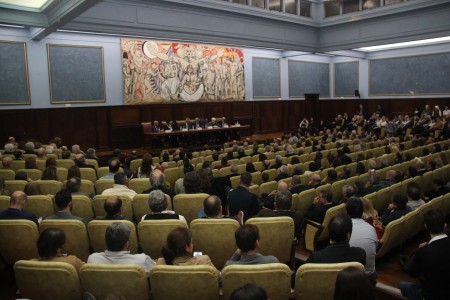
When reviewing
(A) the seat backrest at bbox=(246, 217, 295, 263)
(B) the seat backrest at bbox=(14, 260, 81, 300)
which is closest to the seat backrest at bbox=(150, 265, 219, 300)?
(B) the seat backrest at bbox=(14, 260, 81, 300)

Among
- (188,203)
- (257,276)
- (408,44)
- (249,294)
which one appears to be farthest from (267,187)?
(408,44)

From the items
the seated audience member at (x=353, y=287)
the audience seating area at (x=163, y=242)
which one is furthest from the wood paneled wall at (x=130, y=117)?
the seated audience member at (x=353, y=287)

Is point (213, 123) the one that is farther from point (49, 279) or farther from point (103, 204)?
point (49, 279)

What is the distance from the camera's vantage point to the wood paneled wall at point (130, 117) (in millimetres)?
11945

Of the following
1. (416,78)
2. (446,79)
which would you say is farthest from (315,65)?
(446,79)

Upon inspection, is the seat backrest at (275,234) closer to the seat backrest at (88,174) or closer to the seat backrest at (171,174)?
the seat backrest at (171,174)

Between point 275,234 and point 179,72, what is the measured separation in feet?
40.8

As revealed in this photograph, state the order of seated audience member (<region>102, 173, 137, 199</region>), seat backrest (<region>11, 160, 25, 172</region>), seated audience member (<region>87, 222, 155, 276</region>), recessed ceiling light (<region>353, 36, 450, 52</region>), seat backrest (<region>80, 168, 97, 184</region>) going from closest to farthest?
seated audience member (<region>87, 222, 155, 276</region>)
seated audience member (<region>102, 173, 137, 199</region>)
seat backrest (<region>80, 168, 97, 184</region>)
seat backrest (<region>11, 160, 25, 172</region>)
recessed ceiling light (<region>353, 36, 450, 52</region>)

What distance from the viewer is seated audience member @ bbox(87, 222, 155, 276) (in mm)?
2742

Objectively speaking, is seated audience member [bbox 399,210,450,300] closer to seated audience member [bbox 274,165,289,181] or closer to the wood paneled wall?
seated audience member [bbox 274,165,289,181]

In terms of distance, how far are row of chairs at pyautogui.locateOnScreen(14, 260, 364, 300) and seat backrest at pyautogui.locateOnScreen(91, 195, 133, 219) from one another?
1.86m

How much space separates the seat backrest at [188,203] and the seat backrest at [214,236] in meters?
1.00

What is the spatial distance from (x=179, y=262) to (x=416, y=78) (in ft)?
62.5

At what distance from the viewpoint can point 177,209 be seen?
4539 millimetres
